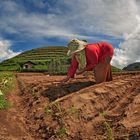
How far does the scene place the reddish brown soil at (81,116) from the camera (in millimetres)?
7547

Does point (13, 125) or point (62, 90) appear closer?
point (13, 125)

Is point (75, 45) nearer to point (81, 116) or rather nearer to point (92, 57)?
point (92, 57)

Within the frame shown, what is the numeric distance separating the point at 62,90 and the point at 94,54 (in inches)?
68.6

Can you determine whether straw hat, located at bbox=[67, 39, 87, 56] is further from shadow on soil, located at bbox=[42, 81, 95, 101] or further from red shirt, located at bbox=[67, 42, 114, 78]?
shadow on soil, located at bbox=[42, 81, 95, 101]

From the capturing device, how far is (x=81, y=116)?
898 cm

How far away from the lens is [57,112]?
31.8 feet

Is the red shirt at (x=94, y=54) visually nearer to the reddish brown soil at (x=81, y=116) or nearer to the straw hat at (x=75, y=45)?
the straw hat at (x=75, y=45)

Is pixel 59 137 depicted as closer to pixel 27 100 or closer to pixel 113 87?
pixel 113 87

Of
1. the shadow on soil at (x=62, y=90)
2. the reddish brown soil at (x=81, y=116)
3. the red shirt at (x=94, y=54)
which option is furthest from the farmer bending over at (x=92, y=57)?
the reddish brown soil at (x=81, y=116)

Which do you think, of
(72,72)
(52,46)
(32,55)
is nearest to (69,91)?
(72,72)

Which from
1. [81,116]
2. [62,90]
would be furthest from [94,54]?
[81,116]

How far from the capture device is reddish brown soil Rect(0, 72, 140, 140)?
7.55 meters

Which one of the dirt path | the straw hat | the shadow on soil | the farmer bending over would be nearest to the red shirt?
the farmer bending over

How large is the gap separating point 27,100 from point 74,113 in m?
4.68
